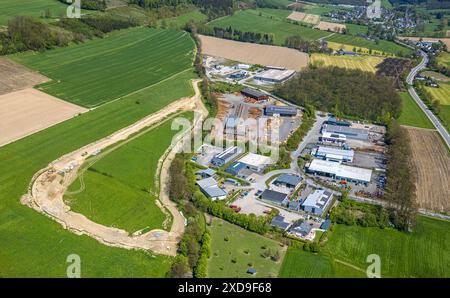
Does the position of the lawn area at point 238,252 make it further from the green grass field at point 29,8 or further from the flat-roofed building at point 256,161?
the green grass field at point 29,8

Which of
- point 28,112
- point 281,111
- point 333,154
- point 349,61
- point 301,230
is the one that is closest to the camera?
point 301,230

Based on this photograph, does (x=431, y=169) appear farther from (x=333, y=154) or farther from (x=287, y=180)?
(x=287, y=180)

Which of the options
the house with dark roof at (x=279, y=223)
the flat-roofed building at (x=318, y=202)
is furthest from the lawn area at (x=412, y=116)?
the house with dark roof at (x=279, y=223)

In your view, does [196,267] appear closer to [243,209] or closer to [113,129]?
[243,209]

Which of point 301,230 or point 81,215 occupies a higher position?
point 81,215

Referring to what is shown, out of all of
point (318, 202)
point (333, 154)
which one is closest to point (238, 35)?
point (333, 154)

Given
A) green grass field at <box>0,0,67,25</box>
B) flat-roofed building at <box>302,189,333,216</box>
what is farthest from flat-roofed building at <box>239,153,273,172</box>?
green grass field at <box>0,0,67,25</box>
